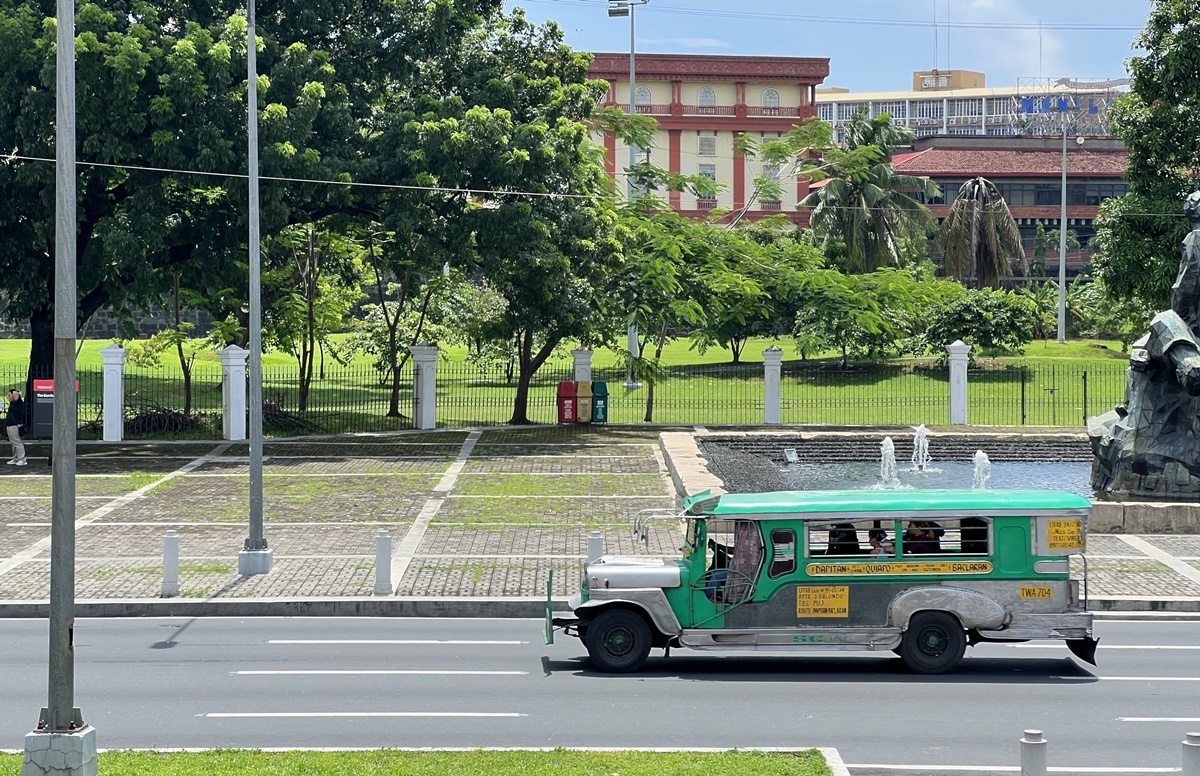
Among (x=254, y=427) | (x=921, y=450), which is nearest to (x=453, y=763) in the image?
(x=254, y=427)

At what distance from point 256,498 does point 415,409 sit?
2009 centimetres

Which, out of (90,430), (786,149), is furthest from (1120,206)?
(90,430)

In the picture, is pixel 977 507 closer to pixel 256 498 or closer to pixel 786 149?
pixel 256 498

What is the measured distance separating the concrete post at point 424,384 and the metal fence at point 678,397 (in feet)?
3.76

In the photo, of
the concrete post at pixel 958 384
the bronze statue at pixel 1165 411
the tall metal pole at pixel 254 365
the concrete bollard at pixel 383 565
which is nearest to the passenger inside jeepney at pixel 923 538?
the concrete bollard at pixel 383 565

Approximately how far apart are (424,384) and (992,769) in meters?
29.2

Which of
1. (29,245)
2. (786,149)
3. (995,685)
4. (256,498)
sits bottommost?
(995,685)

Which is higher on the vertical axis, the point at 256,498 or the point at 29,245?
the point at 29,245

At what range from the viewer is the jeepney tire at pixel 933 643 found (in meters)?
14.5

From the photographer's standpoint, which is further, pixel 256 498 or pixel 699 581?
pixel 256 498

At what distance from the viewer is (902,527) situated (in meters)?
14.8

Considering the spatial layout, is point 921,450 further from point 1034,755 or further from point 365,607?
point 1034,755

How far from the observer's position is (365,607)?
18.0 metres

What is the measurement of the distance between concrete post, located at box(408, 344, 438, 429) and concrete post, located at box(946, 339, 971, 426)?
13.6 metres
